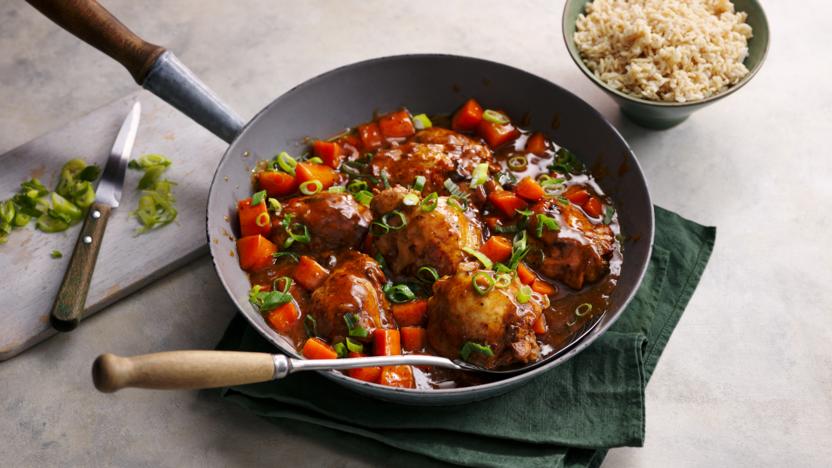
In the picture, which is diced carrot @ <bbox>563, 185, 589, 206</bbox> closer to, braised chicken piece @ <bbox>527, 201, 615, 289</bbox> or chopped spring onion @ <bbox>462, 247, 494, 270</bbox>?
braised chicken piece @ <bbox>527, 201, 615, 289</bbox>

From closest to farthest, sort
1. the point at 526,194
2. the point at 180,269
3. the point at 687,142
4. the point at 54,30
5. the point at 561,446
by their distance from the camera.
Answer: the point at 561,446 < the point at 526,194 < the point at 180,269 < the point at 687,142 < the point at 54,30

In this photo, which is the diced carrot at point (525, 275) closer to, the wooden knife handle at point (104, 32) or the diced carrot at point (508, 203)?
the diced carrot at point (508, 203)

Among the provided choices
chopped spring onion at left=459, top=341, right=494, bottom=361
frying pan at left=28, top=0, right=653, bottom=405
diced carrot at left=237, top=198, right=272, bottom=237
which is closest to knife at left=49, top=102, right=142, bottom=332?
frying pan at left=28, top=0, right=653, bottom=405

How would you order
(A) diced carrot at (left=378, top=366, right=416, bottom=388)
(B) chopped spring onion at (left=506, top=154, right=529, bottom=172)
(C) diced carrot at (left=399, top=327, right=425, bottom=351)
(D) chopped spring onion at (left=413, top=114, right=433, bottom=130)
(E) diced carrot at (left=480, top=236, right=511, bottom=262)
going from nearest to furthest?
1. (A) diced carrot at (left=378, top=366, right=416, bottom=388)
2. (C) diced carrot at (left=399, top=327, right=425, bottom=351)
3. (E) diced carrot at (left=480, top=236, right=511, bottom=262)
4. (B) chopped spring onion at (left=506, top=154, right=529, bottom=172)
5. (D) chopped spring onion at (left=413, top=114, right=433, bottom=130)

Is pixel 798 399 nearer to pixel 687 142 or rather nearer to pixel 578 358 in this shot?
pixel 578 358

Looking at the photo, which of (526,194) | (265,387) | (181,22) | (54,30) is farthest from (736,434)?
(54,30)

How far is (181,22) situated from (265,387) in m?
3.32

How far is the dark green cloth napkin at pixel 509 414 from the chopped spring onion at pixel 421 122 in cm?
157

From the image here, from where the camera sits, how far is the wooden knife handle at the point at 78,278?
4.29 m

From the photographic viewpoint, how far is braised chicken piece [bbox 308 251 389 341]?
384 centimetres

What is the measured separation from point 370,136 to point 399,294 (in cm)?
119

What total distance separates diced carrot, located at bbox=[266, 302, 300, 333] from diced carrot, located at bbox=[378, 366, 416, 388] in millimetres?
560

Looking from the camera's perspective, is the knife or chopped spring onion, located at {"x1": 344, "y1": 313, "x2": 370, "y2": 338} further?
the knife

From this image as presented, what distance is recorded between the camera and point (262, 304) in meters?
4.06
